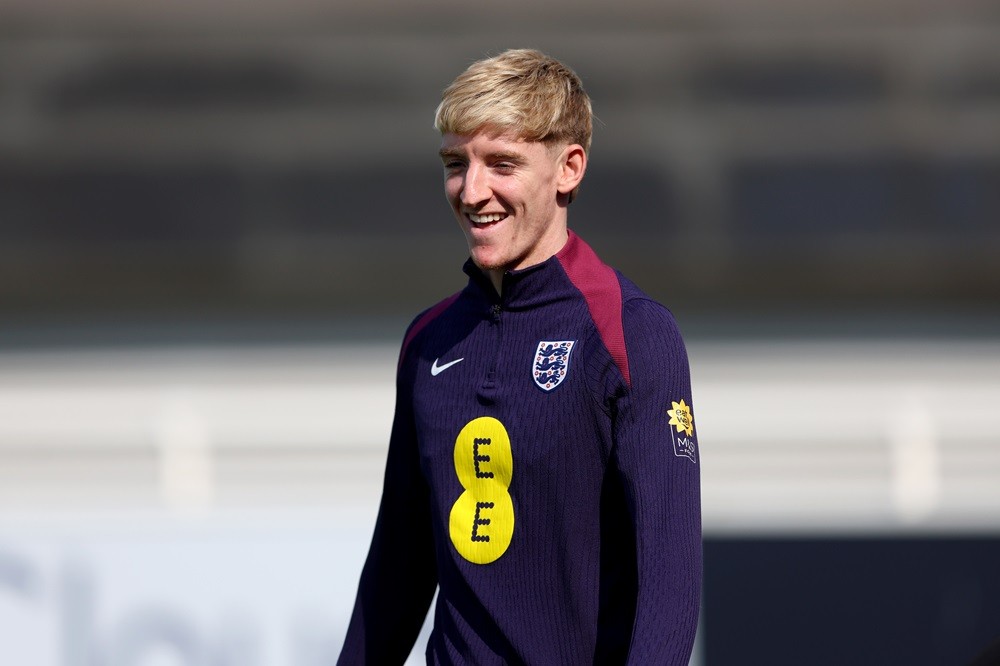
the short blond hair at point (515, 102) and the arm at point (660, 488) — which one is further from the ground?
the short blond hair at point (515, 102)

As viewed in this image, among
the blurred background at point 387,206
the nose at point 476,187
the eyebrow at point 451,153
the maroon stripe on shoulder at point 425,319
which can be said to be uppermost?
the blurred background at point 387,206

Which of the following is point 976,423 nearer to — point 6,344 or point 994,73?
point 994,73

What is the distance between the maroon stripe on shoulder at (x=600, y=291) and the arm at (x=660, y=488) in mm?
12

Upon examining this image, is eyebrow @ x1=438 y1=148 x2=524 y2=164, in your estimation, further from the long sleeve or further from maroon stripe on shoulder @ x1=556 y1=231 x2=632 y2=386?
the long sleeve

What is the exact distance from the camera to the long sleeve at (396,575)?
1.82 metres

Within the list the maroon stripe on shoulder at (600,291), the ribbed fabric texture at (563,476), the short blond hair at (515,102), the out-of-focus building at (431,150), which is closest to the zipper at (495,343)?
the ribbed fabric texture at (563,476)

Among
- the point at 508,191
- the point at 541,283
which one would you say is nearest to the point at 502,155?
the point at 508,191

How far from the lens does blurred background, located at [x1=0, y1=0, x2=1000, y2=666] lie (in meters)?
5.60

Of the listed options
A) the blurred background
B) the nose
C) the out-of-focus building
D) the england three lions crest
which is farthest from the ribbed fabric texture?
the out-of-focus building

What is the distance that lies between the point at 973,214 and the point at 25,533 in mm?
4549

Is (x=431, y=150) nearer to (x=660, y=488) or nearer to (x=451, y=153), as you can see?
(x=451, y=153)

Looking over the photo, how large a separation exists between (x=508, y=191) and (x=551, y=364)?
0.22 metres

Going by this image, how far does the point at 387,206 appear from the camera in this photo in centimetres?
621

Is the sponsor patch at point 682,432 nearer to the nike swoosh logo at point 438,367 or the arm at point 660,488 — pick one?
the arm at point 660,488
